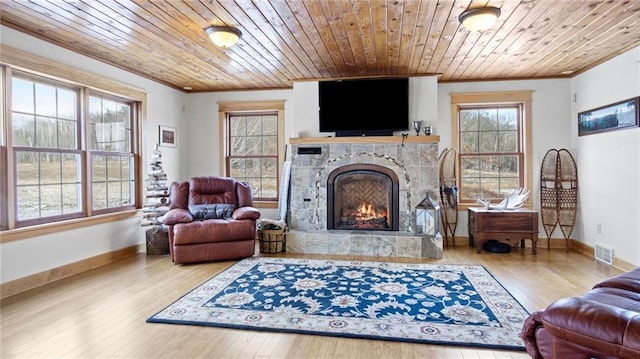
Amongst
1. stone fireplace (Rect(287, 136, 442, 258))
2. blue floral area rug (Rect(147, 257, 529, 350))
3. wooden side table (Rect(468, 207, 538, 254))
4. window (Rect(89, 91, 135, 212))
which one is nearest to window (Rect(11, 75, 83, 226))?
window (Rect(89, 91, 135, 212))

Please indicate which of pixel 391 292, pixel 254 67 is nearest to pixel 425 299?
pixel 391 292

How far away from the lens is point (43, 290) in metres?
3.35

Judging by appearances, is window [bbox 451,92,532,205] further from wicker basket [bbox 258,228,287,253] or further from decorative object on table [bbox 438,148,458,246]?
wicker basket [bbox 258,228,287,253]

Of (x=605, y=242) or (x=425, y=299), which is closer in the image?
(x=425, y=299)

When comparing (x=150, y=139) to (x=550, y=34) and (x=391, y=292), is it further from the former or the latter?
(x=550, y=34)

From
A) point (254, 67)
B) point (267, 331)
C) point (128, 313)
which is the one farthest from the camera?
point (254, 67)

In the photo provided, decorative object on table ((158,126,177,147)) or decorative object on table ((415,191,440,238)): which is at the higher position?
decorative object on table ((158,126,177,147))

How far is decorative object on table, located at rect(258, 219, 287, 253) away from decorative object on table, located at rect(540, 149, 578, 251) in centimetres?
373

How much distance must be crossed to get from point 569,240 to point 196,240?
511 cm

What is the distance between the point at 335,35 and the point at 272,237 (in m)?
2.72

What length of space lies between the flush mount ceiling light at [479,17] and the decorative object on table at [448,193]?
259 cm

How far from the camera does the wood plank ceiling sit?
2859mm

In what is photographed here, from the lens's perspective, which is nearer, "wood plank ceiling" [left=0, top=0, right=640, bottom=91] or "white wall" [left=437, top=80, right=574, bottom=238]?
"wood plank ceiling" [left=0, top=0, right=640, bottom=91]

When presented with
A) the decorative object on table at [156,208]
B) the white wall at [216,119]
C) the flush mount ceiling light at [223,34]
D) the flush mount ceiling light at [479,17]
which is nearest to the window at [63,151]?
the decorative object on table at [156,208]
